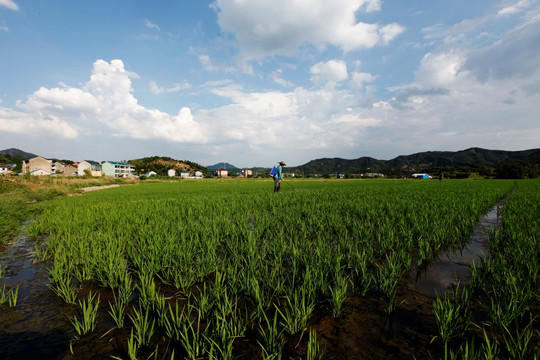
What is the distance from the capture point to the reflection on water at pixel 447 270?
2.63 meters

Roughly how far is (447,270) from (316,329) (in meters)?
2.34

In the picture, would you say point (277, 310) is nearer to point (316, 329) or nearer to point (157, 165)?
point (316, 329)

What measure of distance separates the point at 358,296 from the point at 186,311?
70.3 inches

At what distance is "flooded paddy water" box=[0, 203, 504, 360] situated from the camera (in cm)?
166

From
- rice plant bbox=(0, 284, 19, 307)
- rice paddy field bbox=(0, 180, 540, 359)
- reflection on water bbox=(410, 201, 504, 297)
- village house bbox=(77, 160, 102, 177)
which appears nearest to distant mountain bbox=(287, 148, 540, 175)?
village house bbox=(77, 160, 102, 177)

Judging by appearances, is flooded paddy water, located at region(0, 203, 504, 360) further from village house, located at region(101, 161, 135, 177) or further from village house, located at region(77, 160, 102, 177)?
village house, located at region(77, 160, 102, 177)

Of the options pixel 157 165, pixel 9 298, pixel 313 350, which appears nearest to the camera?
pixel 313 350

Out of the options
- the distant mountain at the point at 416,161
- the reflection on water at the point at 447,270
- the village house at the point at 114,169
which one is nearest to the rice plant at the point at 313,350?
the reflection on water at the point at 447,270

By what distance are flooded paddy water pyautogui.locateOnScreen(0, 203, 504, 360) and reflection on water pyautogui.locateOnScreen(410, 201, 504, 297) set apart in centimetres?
2

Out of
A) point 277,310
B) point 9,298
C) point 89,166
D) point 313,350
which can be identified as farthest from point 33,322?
point 89,166

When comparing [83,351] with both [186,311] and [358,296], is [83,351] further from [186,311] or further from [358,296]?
[358,296]

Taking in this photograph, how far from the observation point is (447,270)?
3.07m

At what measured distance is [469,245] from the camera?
13.6 ft

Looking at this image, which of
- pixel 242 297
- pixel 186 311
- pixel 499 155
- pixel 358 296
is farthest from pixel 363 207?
pixel 499 155
